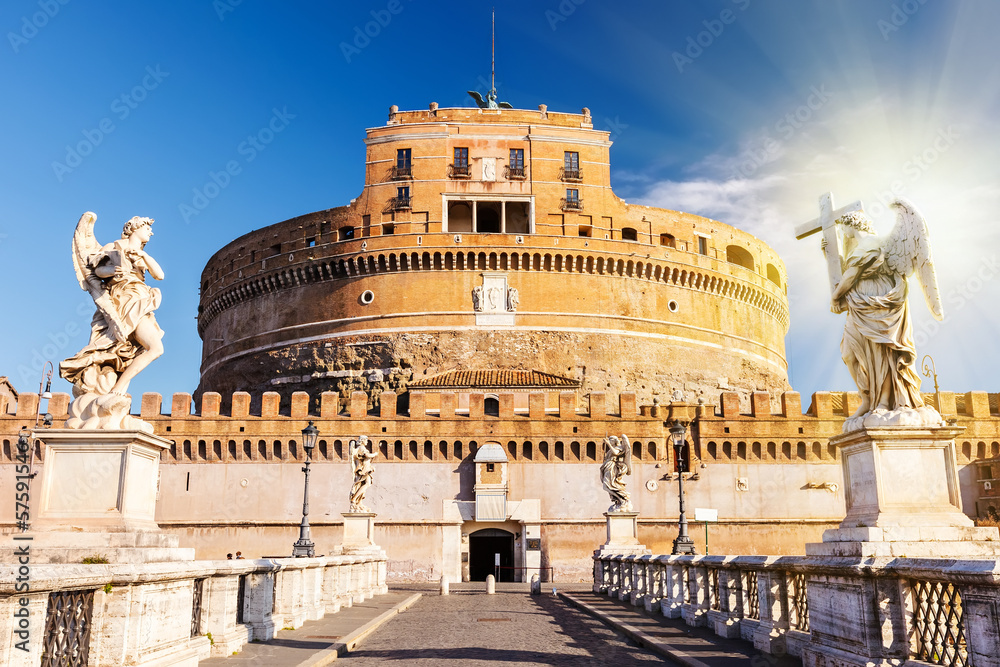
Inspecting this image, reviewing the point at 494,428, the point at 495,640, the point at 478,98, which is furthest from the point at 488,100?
the point at 495,640

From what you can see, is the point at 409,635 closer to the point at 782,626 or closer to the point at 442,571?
the point at 782,626

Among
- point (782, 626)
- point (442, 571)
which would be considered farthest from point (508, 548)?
point (782, 626)

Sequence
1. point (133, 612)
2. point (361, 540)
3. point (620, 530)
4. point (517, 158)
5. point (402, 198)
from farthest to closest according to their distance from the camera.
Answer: point (517, 158) < point (402, 198) < point (361, 540) < point (620, 530) < point (133, 612)

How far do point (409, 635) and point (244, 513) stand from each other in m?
21.6

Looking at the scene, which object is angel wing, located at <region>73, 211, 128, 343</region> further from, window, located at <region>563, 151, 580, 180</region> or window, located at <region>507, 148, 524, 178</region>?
window, located at <region>563, 151, 580, 180</region>

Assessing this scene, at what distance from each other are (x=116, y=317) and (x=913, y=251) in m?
6.11

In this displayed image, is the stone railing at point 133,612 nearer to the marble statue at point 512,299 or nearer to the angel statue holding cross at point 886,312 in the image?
the angel statue holding cross at point 886,312

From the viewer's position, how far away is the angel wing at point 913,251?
6.16m

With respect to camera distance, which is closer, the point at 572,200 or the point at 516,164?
the point at 572,200

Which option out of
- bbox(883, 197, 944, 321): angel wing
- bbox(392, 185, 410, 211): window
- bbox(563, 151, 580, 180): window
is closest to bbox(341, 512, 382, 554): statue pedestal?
bbox(883, 197, 944, 321): angel wing

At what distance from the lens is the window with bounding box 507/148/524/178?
133 feet

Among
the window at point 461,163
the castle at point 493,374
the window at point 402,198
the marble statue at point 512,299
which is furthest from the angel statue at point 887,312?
the window at point 461,163

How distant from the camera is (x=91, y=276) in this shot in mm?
6531

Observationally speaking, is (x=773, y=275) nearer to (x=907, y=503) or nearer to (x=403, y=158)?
(x=403, y=158)
